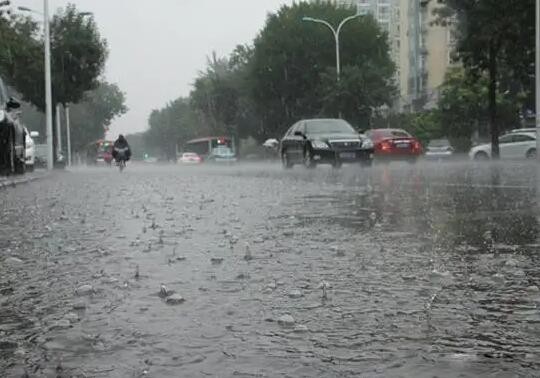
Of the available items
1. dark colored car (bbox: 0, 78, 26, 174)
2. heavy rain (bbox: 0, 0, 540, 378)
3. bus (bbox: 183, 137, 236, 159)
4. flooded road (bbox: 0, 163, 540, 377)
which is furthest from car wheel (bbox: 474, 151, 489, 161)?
bus (bbox: 183, 137, 236, 159)

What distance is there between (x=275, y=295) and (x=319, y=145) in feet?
64.9

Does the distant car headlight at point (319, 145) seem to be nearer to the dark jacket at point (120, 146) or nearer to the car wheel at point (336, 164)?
the car wheel at point (336, 164)

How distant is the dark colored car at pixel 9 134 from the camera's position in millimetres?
14820

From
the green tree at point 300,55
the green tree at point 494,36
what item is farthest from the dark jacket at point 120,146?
the green tree at point 300,55

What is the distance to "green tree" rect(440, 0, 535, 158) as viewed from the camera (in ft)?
101

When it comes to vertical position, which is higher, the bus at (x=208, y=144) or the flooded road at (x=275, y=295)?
the bus at (x=208, y=144)

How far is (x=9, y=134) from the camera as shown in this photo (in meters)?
15.6

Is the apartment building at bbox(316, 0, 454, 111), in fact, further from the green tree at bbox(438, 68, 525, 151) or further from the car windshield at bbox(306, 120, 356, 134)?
the car windshield at bbox(306, 120, 356, 134)

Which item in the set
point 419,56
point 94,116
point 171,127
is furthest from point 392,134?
point 171,127

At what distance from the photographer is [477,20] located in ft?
105

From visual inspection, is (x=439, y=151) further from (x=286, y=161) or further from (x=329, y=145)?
(x=329, y=145)

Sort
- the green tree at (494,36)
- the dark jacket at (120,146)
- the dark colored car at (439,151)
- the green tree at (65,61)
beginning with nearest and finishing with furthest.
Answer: the green tree at (494,36) < the dark jacket at (120,146) < the green tree at (65,61) < the dark colored car at (439,151)

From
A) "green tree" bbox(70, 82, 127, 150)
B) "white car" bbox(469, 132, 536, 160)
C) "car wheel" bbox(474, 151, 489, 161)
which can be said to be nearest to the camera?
"white car" bbox(469, 132, 536, 160)

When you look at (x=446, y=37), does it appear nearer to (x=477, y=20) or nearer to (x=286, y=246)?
(x=477, y=20)
